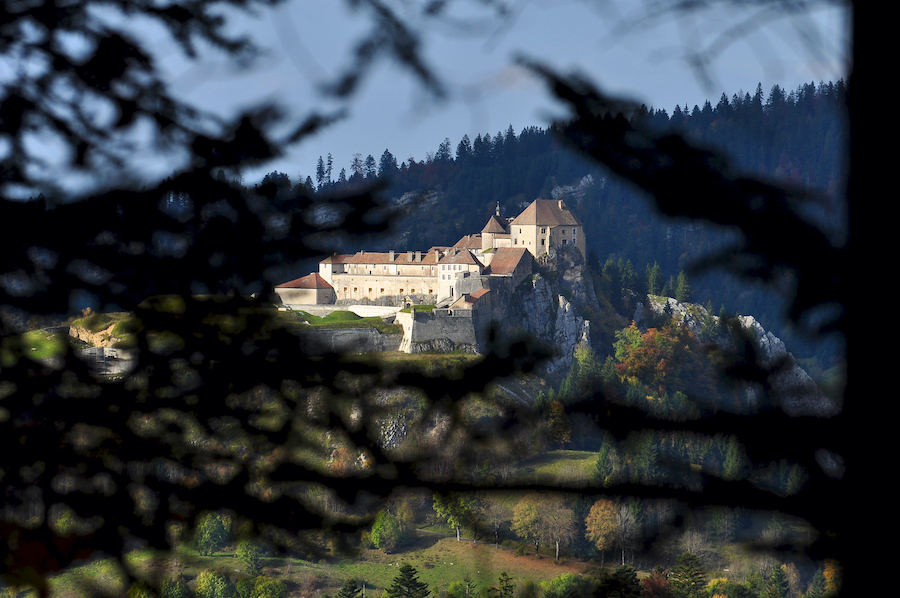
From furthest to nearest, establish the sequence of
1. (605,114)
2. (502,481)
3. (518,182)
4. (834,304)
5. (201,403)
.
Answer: (518,182) < (201,403) < (502,481) < (605,114) < (834,304)

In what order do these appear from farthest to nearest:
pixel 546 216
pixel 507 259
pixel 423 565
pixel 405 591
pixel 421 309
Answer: pixel 546 216 → pixel 507 259 → pixel 421 309 → pixel 423 565 → pixel 405 591

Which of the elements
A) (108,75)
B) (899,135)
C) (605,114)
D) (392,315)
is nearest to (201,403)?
(108,75)

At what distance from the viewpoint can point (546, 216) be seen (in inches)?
1845

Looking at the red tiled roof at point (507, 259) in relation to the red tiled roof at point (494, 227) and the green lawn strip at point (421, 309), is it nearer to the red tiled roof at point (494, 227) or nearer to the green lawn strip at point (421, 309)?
the red tiled roof at point (494, 227)

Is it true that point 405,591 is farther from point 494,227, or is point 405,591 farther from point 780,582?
point 494,227

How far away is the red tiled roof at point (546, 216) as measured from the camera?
46.5 metres

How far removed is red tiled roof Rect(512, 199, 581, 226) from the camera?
46.5 m

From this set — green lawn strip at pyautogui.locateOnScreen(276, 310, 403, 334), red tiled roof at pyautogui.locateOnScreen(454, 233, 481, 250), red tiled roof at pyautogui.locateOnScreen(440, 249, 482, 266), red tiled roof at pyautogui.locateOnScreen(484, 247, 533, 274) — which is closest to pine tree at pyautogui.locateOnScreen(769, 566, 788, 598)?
green lawn strip at pyautogui.locateOnScreen(276, 310, 403, 334)

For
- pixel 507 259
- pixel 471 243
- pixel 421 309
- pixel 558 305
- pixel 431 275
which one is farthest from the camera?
pixel 471 243

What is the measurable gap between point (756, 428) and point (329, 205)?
1906 mm

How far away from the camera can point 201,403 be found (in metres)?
2.81

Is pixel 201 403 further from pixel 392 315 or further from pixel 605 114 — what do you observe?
pixel 392 315

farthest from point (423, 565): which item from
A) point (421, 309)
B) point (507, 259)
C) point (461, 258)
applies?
point (507, 259)

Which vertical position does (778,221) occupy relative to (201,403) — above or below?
above
